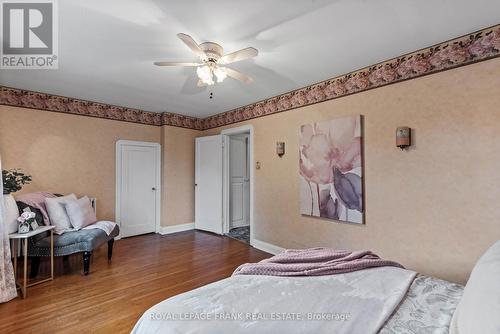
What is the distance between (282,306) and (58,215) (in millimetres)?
3155

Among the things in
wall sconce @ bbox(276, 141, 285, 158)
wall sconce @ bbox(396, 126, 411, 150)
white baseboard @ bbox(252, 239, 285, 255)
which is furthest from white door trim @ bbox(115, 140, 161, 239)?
wall sconce @ bbox(396, 126, 411, 150)

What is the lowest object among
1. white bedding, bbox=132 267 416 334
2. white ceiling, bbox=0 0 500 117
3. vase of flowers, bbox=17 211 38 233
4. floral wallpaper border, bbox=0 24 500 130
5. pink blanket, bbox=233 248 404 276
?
white bedding, bbox=132 267 416 334

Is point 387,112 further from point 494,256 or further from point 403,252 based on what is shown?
point 494,256

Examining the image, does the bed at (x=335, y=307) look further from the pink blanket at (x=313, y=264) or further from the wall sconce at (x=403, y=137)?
the wall sconce at (x=403, y=137)

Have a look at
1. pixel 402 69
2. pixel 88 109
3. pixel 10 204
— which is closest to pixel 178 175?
pixel 88 109

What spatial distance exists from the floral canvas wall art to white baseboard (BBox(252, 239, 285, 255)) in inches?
30.4

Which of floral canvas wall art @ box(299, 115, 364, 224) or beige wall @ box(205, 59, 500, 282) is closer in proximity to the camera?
beige wall @ box(205, 59, 500, 282)

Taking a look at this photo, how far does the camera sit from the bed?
93cm

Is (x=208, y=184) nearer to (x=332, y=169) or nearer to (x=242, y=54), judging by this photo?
(x=332, y=169)

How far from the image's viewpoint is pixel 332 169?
3.03 meters

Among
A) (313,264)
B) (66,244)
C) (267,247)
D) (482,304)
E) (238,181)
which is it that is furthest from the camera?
(238,181)

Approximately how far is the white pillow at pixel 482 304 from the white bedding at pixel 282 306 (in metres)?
0.27

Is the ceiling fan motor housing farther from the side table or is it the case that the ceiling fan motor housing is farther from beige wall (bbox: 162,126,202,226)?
beige wall (bbox: 162,126,202,226)

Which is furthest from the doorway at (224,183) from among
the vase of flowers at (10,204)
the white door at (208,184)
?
the vase of flowers at (10,204)
